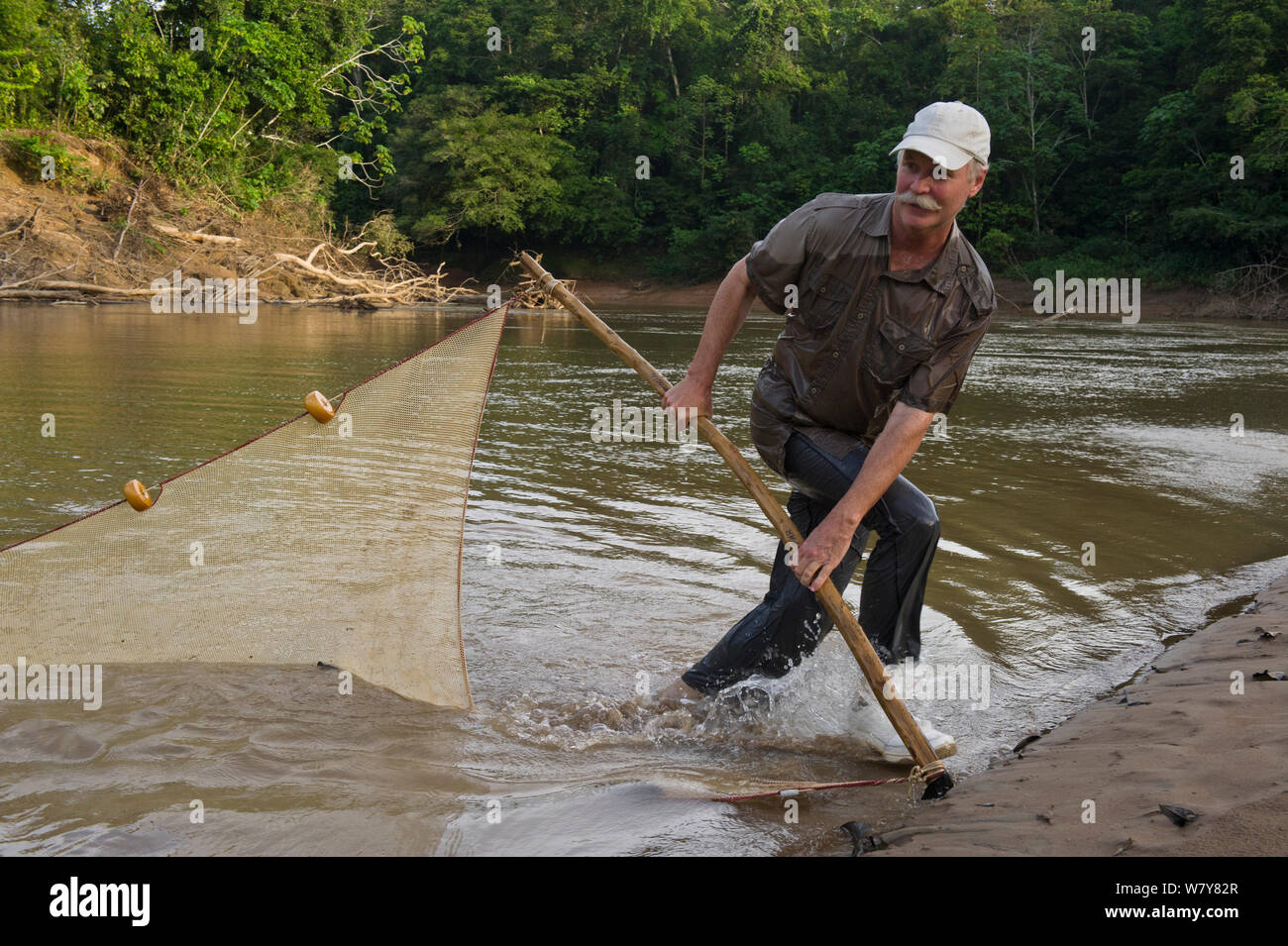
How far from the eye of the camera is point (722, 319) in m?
3.43

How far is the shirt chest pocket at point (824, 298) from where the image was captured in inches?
128

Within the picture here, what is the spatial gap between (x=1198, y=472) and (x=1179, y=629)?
400 cm

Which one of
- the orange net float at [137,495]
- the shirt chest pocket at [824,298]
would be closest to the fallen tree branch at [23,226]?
the orange net float at [137,495]

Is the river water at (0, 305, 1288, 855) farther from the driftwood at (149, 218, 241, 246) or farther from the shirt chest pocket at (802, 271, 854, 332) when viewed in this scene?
the driftwood at (149, 218, 241, 246)

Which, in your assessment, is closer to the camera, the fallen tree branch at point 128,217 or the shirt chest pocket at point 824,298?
the shirt chest pocket at point 824,298

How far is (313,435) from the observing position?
387 cm

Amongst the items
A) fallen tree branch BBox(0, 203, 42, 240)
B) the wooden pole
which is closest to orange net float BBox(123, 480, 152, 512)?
the wooden pole

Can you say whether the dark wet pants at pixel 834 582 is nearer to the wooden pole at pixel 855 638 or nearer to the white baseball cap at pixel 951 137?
the wooden pole at pixel 855 638

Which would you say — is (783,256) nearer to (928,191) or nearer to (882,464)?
(928,191)

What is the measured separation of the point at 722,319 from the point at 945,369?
2.36ft

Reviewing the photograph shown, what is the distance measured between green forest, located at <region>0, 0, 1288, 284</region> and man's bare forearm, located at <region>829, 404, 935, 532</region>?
28.5 meters

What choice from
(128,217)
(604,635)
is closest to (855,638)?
(604,635)

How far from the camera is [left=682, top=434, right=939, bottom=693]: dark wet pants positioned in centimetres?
341

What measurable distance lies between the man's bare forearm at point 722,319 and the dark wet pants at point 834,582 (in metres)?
0.37
